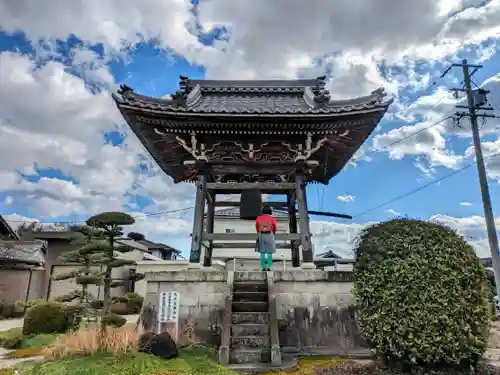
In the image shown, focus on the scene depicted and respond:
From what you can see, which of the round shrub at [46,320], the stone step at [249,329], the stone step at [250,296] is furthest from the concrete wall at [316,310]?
the round shrub at [46,320]

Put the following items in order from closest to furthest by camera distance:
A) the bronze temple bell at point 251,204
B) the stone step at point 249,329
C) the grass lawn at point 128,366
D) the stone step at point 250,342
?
1. the grass lawn at point 128,366
2. the stone step at point 250,342
3. the stone step at point 249,329
4. the bronze temple bell at point 251,204

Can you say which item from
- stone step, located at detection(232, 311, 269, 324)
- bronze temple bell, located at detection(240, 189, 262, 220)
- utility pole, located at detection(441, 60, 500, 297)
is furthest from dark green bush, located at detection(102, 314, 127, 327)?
utility pole, located at detection(441, 60, 500, 297)

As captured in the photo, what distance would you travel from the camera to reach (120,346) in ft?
18.3

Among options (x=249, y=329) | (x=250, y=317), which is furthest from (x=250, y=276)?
(x=249, y=329)

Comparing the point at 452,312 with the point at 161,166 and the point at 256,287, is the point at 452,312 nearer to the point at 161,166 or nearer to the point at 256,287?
the point at 256,287

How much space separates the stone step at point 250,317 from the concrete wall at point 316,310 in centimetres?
67

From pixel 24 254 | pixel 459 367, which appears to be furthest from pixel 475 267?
pixel 24 254

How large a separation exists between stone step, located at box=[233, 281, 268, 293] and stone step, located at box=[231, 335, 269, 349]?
134cm

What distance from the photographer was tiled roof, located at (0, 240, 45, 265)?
1886 cm

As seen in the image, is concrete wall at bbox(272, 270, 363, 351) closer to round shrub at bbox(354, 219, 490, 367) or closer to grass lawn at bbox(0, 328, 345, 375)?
grass lawn at bbox(0, 328, 345, 375)

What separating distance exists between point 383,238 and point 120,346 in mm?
4523

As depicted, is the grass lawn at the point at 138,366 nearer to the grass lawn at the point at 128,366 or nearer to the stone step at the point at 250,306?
the grass lawn at the point at 128,366

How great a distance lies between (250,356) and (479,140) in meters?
14.2

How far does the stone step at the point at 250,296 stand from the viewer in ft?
24.2
